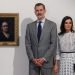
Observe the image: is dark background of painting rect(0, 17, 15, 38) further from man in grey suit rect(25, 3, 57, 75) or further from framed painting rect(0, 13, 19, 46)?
man in grey suit rect(25, 3, 57, 75)

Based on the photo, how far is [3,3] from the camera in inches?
137

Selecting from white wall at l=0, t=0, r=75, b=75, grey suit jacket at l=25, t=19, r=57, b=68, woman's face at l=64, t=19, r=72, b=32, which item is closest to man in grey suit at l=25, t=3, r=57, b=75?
grey suit jacket at l=25, t=19, r=57, b=68

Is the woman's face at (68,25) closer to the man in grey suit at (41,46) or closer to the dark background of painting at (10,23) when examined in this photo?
the man in grey suit at (41,46)

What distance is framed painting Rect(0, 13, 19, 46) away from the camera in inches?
136

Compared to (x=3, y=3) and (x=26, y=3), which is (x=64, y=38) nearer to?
(x=26, y=3)

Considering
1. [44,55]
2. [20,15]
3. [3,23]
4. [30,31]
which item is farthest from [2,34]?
[44,55]

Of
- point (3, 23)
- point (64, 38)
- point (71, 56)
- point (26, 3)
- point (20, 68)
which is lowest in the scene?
point (20, 68)

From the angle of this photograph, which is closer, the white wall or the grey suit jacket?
the grey suit jacket

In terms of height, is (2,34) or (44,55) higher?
(2,34)

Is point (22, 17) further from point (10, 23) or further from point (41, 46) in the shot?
point (41, 46)

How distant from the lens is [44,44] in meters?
2.86

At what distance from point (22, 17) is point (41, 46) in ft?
2.58

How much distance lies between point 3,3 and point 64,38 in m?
1.11

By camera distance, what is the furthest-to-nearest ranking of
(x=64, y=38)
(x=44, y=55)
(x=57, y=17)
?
(x=57, y=17)
(x=64, y=38)
(x=44, y=55)
